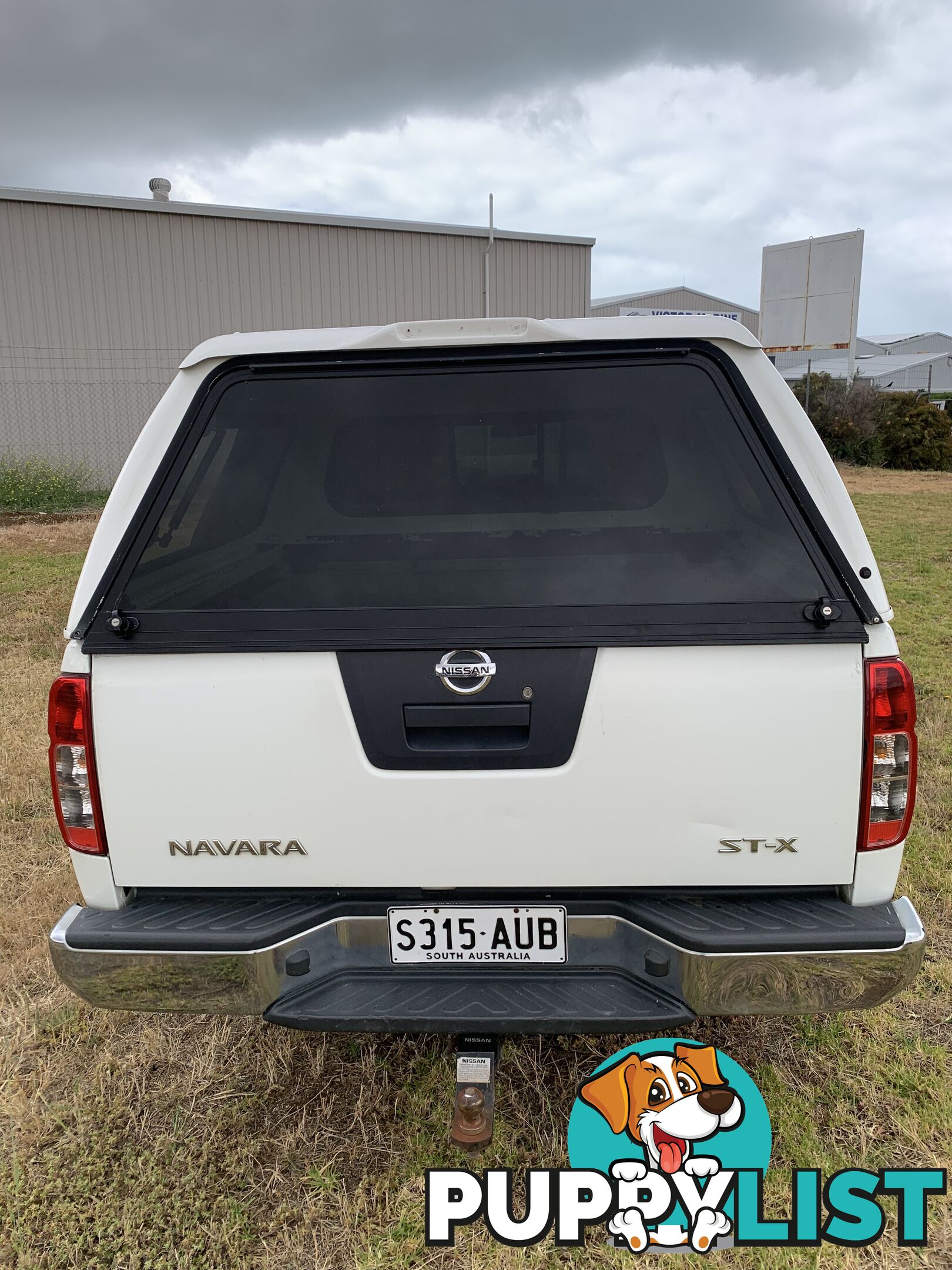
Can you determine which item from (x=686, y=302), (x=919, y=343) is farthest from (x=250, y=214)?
(x=919, y=343)

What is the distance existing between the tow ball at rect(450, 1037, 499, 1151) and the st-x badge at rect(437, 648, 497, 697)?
94 centimetres

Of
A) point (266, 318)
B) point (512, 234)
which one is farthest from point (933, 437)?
point (266, 318)

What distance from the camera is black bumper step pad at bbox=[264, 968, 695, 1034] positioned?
78.7 inches

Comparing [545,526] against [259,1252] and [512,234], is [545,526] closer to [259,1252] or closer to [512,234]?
[259,1252]

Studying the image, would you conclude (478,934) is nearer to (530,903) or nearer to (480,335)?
(530,903)

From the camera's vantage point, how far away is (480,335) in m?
2.11

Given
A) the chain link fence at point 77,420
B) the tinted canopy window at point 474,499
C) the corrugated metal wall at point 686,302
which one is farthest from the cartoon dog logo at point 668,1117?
the corrugated metal wall at point 686,302

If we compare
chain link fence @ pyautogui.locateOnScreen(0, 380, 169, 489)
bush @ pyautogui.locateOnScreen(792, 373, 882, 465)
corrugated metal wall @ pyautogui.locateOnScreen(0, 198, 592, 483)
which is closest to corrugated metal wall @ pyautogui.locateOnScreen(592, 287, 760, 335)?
bush @ pyautogui.locateOnScreen(792, 373, 882, 465)

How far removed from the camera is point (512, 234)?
20406 millimetres

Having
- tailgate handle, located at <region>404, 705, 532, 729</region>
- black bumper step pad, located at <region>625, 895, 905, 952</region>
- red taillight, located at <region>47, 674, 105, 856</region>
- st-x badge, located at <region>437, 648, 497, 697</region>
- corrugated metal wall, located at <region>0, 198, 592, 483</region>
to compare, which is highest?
corrugated metal wall, located at <region>0, 198, 592, 483</region>

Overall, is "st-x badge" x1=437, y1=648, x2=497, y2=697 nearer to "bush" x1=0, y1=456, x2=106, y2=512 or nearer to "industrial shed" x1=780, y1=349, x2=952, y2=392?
"bush" x1=0, y1=456, x2=106, y2=512

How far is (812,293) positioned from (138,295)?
2152 centimetres

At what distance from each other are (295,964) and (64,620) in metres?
6.96

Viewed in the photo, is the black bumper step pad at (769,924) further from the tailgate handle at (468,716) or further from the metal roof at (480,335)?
the metal roof at (480,335)
